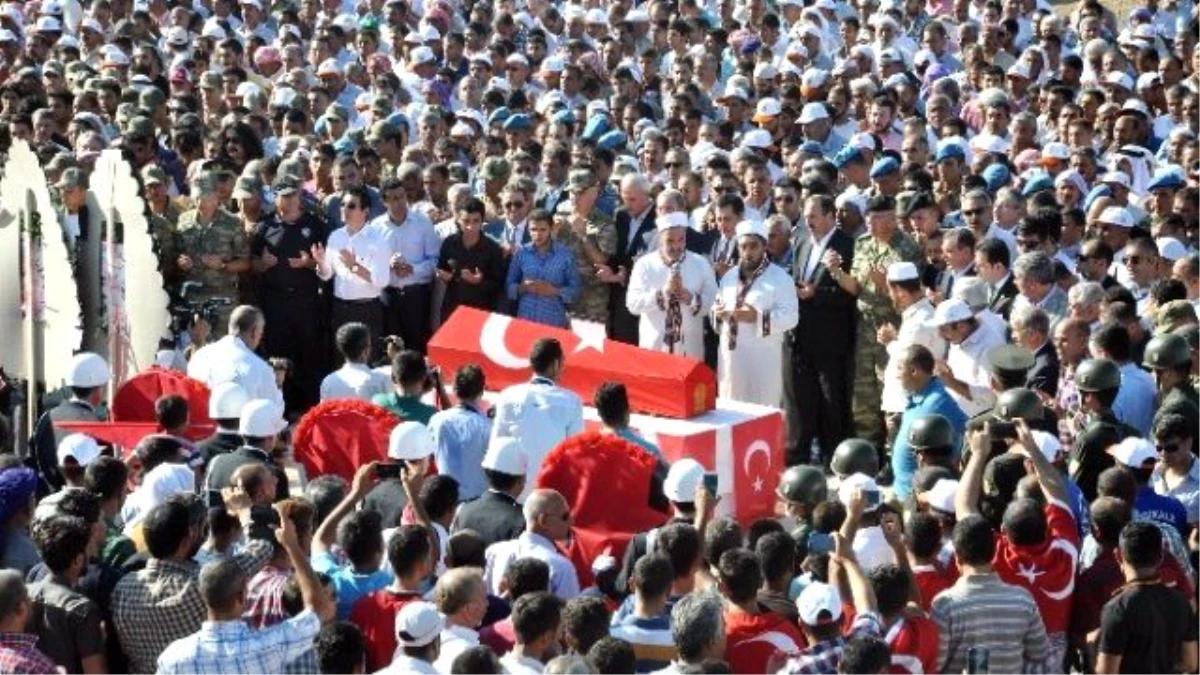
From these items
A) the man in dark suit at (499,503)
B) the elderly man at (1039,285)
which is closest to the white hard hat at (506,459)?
the man in dark suit at (499,503)

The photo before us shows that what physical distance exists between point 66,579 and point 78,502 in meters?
0.43

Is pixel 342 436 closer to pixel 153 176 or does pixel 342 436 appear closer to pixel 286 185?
pixel 286 185

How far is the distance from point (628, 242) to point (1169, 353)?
462 centimetres

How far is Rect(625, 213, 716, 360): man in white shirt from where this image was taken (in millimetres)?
14234

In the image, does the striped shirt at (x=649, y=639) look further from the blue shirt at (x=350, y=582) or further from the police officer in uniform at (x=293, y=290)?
the police officer in uniform at (x=293, y=290)

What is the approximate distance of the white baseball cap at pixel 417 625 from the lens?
7719mm

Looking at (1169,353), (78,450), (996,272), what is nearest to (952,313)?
(996,272)

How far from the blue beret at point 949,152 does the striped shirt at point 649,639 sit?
7884 millimetres

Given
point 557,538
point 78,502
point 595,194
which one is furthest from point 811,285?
point 78,502

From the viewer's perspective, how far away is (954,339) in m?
12.5

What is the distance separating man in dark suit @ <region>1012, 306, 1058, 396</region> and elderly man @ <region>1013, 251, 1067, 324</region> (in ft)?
1.64

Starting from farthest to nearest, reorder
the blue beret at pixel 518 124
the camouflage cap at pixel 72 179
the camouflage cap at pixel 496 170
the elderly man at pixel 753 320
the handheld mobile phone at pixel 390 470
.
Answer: the blue beret at pixel 518 124
the camouflage cap at pixel 496 170
the camouflage cap at pixel 72 179
the elderly man at pixel 753 320
the handheld mobile phone at pixel 390 470

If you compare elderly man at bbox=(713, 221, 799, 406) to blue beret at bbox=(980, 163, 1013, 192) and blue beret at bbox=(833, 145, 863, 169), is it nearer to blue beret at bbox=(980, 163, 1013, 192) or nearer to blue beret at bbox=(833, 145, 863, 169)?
blue beret at bbox=(833, 145, 863, 169)

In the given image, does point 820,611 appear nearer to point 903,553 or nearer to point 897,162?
point 903,553
